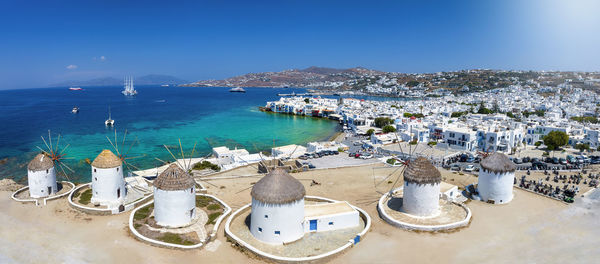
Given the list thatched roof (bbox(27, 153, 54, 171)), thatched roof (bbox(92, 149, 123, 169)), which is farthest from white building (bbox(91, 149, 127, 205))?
thatched roof (bbox(27, 153, 54, 171))

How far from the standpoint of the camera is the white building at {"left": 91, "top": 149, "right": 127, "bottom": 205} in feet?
78.6

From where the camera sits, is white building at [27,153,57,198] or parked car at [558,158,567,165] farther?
parked car at [558,158,567,165]


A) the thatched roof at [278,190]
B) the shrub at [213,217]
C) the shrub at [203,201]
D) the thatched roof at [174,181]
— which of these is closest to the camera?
the thatched roof at [278,190]

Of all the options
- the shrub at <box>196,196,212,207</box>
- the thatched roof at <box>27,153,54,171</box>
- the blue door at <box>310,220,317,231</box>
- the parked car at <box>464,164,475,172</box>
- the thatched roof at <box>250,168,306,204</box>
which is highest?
the thatched roof at <box>250,168,306,204</box>

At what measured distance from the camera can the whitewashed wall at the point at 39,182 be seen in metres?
25.5

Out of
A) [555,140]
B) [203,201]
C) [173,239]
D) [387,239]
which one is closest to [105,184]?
[203,201]

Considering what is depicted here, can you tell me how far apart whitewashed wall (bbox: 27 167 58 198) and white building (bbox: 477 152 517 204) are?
3177 cm

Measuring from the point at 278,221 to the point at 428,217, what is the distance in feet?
32.0

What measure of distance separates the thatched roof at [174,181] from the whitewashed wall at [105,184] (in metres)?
5.54

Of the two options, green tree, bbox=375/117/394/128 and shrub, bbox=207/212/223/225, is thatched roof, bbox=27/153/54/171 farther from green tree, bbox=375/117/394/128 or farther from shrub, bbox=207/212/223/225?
green tree, bbox=375/117/394/128

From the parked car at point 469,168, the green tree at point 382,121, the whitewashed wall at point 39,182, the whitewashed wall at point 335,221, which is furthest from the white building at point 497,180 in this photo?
the green tree at point 382,121

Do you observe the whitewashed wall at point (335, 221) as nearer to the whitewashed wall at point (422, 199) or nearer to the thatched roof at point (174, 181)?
the whitewashed wall at point (422, 199)

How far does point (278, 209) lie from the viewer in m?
18.3

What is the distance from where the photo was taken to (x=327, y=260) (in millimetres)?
17047
